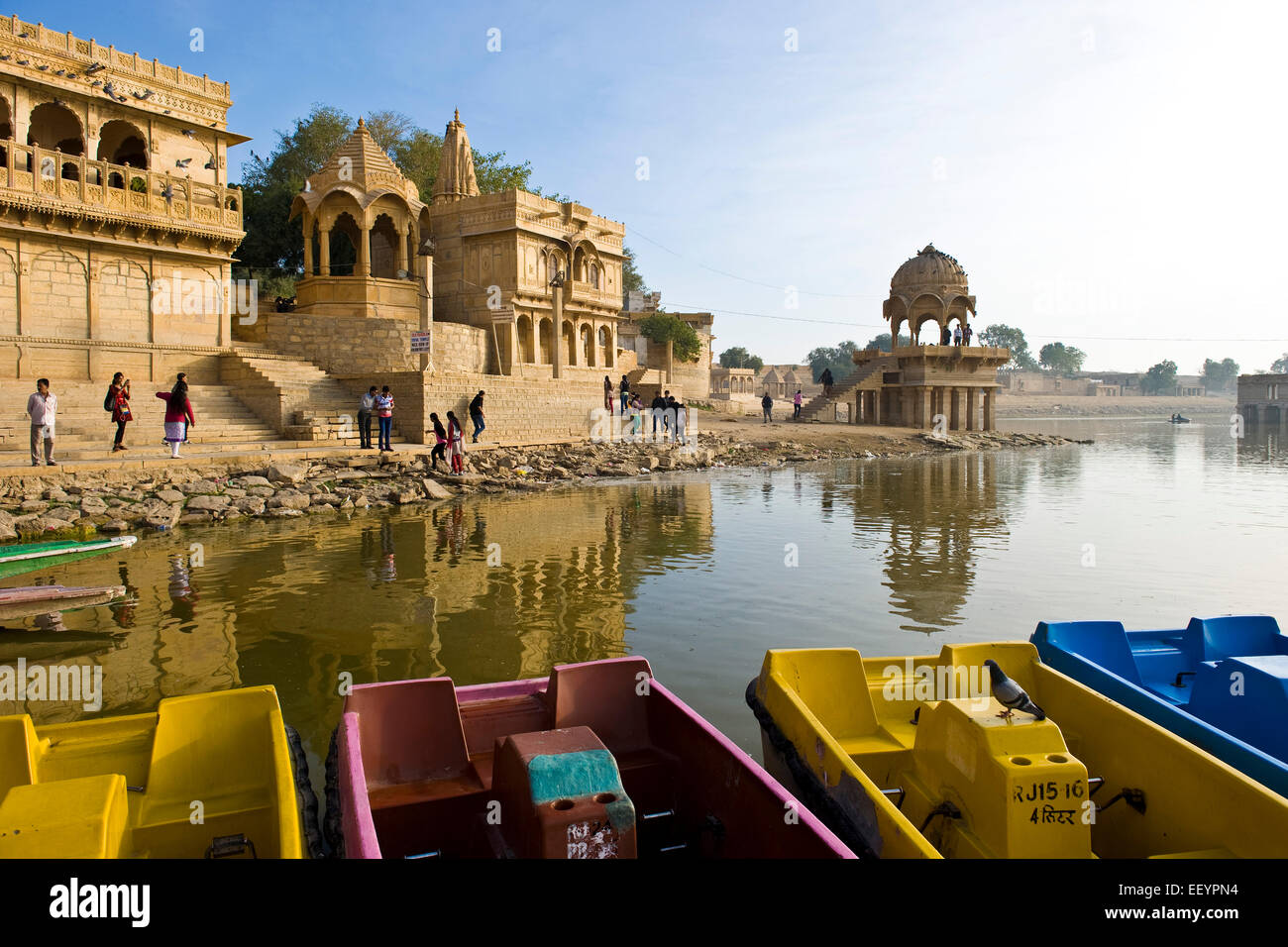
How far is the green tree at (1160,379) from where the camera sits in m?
143

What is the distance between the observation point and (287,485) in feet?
53.8

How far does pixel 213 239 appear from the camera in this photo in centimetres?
2348

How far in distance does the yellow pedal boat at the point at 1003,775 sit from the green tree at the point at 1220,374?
21235cm

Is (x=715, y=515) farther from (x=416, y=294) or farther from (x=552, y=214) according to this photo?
(x=552, y=214)

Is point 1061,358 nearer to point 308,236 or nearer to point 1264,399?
point 1264,399

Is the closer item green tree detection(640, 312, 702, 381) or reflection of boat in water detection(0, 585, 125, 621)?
reflection of boat in water detection(0, 585, 125, 621)

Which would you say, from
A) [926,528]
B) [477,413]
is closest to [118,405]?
[477,413]

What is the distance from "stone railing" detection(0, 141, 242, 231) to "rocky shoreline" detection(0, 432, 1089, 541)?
9140mm

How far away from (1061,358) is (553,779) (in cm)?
17165

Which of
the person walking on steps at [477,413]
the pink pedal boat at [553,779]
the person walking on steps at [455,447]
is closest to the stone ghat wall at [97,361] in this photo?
the person walking on steps at [477,413]

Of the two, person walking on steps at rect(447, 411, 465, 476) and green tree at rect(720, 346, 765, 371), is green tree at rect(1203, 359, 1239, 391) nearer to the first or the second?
green tree at rect(720, 346, 765, 371)

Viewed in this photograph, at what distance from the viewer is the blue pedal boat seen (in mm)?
4309

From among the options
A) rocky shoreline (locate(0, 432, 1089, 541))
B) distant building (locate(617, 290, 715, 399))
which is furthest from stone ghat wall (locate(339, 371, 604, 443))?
distant building (locate(617, 290, 715, 399))

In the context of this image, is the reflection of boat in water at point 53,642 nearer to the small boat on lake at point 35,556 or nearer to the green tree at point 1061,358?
the small boat on lake at point 35,556
